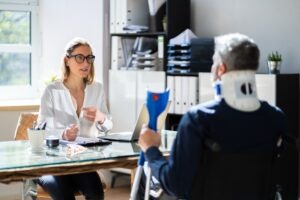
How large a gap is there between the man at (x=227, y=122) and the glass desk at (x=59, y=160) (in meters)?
0.54

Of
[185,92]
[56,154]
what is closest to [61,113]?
[56,154]

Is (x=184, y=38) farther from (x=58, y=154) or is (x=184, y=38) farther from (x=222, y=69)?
(x=222, y=69)

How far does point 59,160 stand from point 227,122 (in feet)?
2.81

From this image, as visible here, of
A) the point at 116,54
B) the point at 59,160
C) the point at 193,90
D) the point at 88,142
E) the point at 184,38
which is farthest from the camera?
the point at 116,54

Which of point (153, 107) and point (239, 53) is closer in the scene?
point (239, 53)

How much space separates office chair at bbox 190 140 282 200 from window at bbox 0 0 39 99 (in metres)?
3.33

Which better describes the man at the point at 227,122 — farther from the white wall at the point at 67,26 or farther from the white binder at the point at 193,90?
the white wall at the point at 67,26

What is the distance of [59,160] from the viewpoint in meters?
2.60

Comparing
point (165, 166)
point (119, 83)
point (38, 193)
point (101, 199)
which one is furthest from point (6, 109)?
point (165, 166)

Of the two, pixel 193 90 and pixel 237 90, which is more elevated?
pixel 237 90

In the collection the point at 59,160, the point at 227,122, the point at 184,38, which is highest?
the point at 184,38

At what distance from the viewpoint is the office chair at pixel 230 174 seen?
2080 millimetres

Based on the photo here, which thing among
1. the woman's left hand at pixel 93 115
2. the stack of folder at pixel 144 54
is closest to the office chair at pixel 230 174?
the woman's left hand at pixel 93 115

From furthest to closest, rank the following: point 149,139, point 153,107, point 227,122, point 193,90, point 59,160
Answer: point 193,90 → point 59,160 → point 153,107 → point 149,139 → point 227,122
